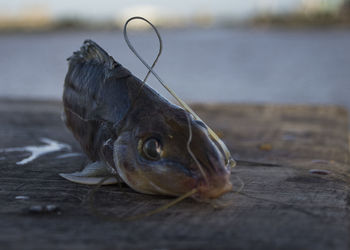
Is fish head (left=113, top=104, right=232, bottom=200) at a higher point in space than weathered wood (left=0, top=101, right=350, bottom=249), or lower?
higher

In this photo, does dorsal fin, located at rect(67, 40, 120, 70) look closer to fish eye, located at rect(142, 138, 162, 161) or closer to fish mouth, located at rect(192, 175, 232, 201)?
fish eye, located at rect(142, 138, 162, 161)

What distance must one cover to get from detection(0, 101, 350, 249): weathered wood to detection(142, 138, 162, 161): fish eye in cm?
26

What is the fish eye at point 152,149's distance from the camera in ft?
8.52

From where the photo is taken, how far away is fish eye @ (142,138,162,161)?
2.60m

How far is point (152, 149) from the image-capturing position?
8.55 ft

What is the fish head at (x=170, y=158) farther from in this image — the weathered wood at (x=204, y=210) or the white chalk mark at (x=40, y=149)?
the white chalk mark at (x=40, y=149)

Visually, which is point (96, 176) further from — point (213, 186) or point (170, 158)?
point (213, 186)

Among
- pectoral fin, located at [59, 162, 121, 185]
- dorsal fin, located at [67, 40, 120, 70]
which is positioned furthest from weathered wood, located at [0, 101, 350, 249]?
dorsal fin, located at [67, 40, 120, 70]

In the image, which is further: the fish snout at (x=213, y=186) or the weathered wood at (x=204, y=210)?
the fish snout at (x=213, y=186)

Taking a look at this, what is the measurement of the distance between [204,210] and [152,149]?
1.35 feet

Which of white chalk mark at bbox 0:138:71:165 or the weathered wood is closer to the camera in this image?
the weathered wood

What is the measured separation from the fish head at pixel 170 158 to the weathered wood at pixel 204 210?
0.38ft

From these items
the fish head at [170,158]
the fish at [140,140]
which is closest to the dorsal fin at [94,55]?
the fish at [140,140]

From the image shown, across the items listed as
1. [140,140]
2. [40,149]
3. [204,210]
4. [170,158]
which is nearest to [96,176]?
[140,140]
